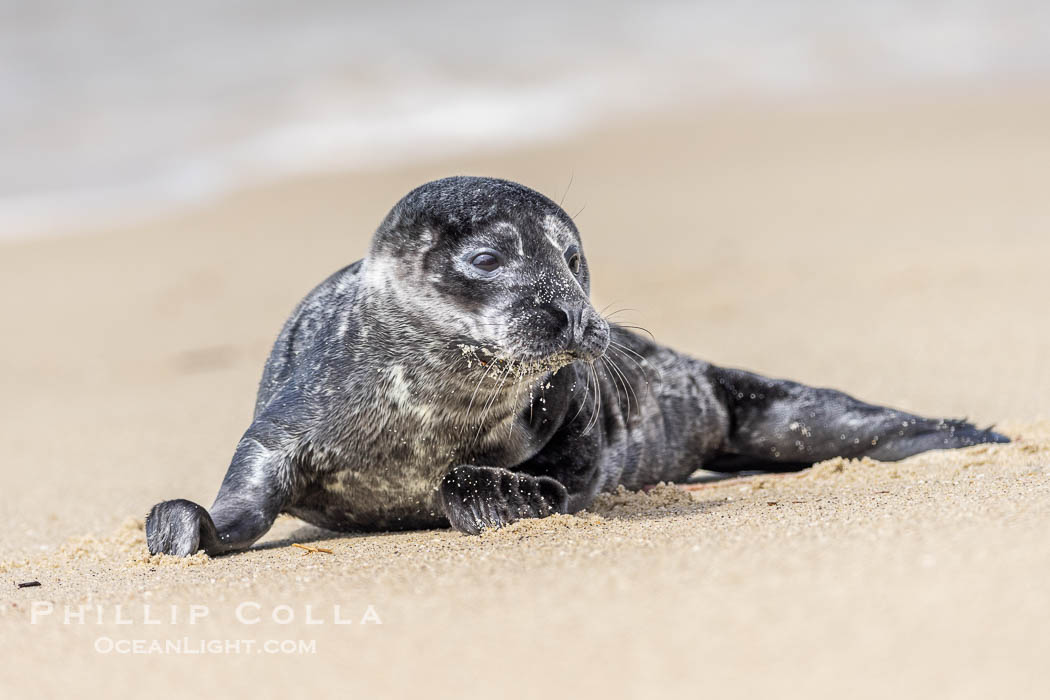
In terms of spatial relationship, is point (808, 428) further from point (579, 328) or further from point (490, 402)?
point (579, 328)

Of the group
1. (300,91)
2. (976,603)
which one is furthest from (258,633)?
(300,91)

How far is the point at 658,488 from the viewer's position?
18.0 ft

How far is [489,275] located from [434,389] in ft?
1.57

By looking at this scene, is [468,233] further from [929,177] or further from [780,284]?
[929,177]

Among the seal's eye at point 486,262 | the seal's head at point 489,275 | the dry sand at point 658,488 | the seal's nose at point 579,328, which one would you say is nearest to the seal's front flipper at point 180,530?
the dry sand at point 658,488

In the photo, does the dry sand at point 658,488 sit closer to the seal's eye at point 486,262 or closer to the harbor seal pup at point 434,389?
the harbor seal pup at point 434,389

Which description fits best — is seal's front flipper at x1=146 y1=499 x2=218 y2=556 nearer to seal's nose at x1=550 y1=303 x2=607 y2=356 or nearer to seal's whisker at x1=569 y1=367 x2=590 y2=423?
seal's nose at x1=550 y1=303 x2=607 y2=356

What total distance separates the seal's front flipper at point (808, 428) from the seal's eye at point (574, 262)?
5.84 feet

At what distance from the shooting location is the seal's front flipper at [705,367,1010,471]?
600 centimetres

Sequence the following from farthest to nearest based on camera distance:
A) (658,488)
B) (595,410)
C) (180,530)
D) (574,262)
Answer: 1. (658,488)
2. (595,410)
3. (574,262)
4. (180,530)

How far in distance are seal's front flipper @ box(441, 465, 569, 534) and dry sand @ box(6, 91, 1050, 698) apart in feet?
0.38

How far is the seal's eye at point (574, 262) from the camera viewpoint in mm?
4594

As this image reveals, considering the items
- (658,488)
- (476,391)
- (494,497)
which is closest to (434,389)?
(476,391)

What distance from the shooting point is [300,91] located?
75.9ft
